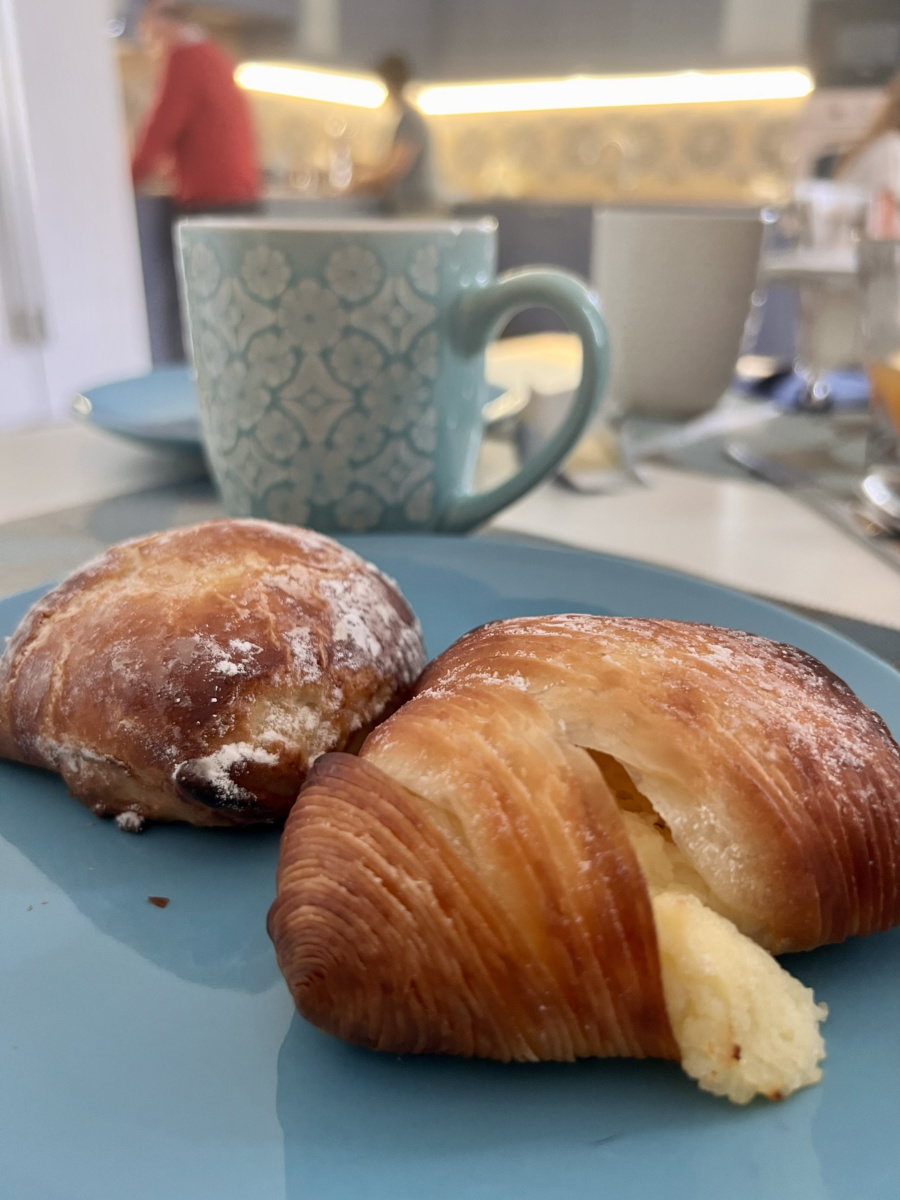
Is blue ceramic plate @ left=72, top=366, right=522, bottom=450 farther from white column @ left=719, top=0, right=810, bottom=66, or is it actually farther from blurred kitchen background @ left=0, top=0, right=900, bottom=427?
white column @ left=719, top=0, right=810, bottom=66

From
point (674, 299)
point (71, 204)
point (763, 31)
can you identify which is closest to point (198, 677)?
point (674, 299)

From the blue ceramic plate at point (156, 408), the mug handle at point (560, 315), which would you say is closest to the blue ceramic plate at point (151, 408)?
the blue ceramic plate at point (156, 408)

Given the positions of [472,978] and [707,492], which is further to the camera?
[707,492]

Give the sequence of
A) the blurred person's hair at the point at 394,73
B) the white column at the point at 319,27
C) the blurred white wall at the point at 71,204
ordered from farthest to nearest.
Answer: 1. the white column at the point at 319,27
2. the blurred person's hair at the point at 394,73
3. the blurred white wall at the point at 71,204

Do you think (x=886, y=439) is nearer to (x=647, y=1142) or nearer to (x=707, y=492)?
(x=707, y=492)

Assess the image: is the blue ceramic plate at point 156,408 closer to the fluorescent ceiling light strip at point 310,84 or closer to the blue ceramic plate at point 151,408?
the blue ceramic plate at point 151,408

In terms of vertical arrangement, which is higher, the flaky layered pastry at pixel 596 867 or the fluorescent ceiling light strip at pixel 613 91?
the fluorescent ceiling light strip at pixel 613 91

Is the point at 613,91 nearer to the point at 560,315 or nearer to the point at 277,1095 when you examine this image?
the point at 560,315

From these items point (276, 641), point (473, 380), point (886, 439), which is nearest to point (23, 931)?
point (276, 641)
